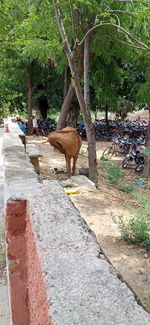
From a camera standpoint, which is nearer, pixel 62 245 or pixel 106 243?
pixel 62 245

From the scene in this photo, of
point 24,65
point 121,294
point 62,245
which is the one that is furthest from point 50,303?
point 24,65

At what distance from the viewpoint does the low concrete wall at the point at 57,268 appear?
113 centimetres

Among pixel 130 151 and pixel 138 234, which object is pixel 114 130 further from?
pixel 138 234

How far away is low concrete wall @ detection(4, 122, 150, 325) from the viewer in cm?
113

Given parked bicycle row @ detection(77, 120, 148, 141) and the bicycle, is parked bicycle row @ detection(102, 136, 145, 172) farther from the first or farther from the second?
parked bicycle row @ detection(77, 120, 148, 141)

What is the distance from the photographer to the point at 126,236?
15.4 ft

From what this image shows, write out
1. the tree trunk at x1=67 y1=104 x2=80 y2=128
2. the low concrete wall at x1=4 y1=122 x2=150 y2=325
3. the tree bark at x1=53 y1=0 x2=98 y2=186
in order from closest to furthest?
the low concrete wall at x1=4 y1=122 x2=150 y2=325 → the tree bark at x1=53 y1=0 x2=98 y2=186 → the tree trunk at x1=67 y1=104 x2=80 y2=128

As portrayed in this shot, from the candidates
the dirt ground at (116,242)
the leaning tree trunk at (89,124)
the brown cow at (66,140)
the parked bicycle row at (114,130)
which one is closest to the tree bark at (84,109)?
the leaning tree trunk at (89,124)

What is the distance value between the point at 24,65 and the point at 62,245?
1827cm

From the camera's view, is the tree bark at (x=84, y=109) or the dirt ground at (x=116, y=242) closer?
the dirt ground at (x=116, y=242)

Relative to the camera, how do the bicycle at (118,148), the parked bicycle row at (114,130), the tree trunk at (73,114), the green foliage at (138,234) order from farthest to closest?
the parked bicycle row at (114,130), the tree trunk at (73,114), the bicycle at (118,148), the green foliage at (138,234)

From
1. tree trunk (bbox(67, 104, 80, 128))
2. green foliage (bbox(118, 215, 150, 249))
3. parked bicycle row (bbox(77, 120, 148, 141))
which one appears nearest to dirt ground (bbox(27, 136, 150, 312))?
green foliage (bbox(118, 215, 150, 249))

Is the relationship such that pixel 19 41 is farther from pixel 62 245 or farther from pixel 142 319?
pixel 142 319

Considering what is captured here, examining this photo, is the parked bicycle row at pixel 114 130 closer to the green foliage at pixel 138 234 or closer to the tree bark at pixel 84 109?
the tree bark at pixel 84 109
